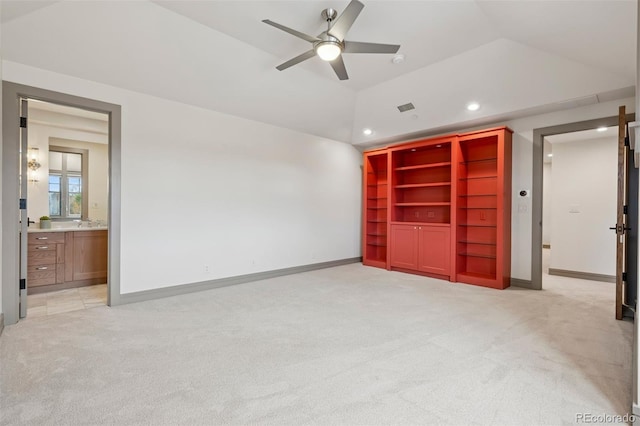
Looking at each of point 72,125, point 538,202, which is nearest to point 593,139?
point 538,202

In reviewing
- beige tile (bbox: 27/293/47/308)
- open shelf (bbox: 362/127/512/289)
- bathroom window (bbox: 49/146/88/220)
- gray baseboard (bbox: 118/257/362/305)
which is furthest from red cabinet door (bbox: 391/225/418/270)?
bathroom window (bbox: 49/146/88/220)

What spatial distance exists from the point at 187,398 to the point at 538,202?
208 inches

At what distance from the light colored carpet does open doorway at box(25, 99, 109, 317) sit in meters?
1.57

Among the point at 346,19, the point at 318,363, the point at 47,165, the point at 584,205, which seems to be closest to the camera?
the point at 318,363

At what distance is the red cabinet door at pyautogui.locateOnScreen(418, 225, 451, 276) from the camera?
548cm

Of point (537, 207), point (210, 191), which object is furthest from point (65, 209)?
point (537, 207)

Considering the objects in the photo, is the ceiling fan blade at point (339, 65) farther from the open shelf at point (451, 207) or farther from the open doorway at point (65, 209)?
the open doorway at point (65, 209)

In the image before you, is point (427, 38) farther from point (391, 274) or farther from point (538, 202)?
point (391, 274)

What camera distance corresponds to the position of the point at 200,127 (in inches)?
183

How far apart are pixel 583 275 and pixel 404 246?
323cm

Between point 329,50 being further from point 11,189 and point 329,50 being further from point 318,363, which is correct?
point 11,189

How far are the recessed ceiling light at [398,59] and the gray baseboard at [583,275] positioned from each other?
4988 millimetres

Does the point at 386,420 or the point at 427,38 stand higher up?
the point at 427,38

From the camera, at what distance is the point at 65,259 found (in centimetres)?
477
